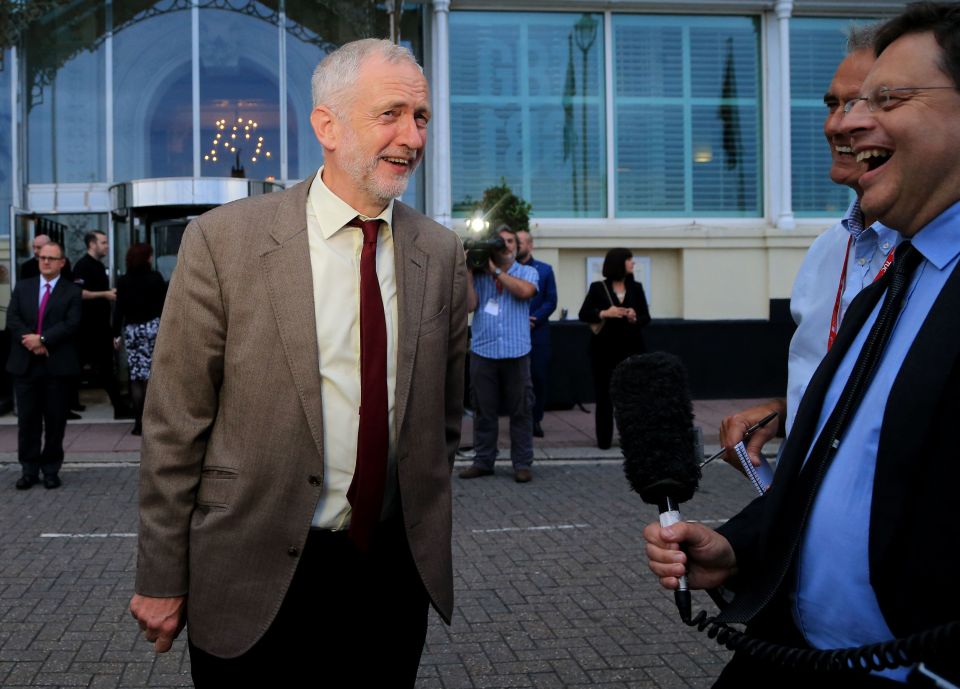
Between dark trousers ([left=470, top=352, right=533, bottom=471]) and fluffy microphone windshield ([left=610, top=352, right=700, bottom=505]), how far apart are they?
6.91 m

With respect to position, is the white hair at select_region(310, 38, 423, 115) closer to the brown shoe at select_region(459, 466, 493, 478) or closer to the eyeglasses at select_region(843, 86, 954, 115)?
the eyeglasses at select_region(843, 86, 954, 115)

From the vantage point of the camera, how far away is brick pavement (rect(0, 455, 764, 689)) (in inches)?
173

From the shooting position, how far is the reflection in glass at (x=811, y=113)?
51.5 feet

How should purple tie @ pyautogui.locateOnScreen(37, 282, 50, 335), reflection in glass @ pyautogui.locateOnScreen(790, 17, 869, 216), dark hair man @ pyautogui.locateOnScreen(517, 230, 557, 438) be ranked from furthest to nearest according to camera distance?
reflection in glass @ pyautogui.locateOnScreen(790, 17, 869, 216) → dark hair man @ pyautogui.locateOnScreen(517, 230, 557, 438) → purple tie @ pyautogui.locateOnScreen(37, 282, 50, 335)

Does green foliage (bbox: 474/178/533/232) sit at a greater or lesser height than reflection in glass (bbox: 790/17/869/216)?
lesser

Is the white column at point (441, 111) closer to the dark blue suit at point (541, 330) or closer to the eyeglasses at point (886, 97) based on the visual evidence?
the dark blue suit at point (541, 330)

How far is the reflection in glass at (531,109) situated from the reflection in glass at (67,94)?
213 inches

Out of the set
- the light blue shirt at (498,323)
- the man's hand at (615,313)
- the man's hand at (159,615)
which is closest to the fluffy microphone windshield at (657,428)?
the man's hand at (159,615)

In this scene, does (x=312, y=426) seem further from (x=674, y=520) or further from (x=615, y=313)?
(x=615, y=313)

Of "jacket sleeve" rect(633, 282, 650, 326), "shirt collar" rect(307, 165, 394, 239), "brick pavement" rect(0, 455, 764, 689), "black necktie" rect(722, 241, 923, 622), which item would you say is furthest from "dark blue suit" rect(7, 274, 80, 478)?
"black necktie" rect(722, 241, 923, 622)

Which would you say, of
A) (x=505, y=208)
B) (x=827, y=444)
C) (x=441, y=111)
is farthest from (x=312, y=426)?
(x=441, y=111)

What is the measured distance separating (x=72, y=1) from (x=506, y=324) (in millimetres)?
10287

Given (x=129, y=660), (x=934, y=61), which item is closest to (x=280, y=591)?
(x=934, y=61)

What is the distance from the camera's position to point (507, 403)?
29.5ft
